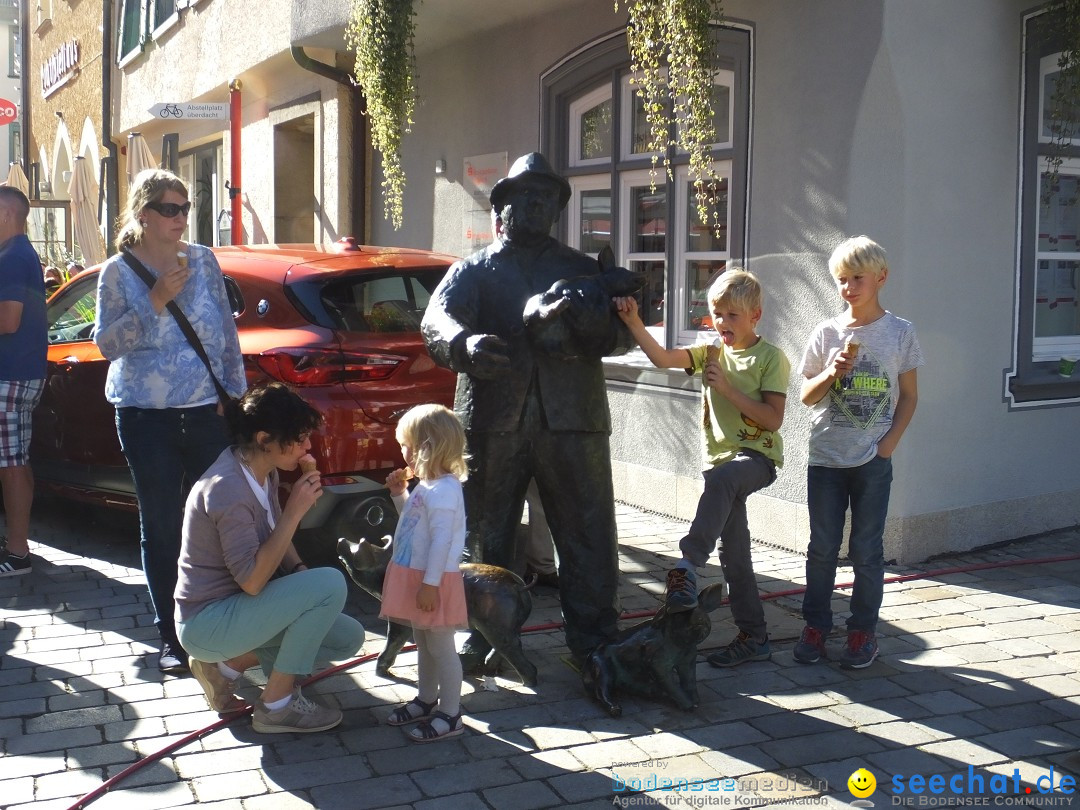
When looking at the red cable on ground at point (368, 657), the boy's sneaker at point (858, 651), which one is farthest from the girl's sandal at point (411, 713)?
the boy's sneaker at point (858, 651)

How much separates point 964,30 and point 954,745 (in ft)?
12.5

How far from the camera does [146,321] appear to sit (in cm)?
439

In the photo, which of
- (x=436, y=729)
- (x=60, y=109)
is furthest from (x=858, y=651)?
(x=60, y=109)

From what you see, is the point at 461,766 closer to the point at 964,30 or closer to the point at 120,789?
the point at 120,789

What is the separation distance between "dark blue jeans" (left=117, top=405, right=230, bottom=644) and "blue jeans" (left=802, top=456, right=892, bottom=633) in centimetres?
230

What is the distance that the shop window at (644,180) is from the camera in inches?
266

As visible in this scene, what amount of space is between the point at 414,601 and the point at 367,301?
6.93ft

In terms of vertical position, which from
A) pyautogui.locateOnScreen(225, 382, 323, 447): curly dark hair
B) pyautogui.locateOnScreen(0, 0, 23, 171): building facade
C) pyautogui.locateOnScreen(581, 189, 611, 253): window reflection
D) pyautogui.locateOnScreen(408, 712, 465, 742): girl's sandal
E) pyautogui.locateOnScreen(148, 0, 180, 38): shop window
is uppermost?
pyautogui.locateOnScreen(0, 0, 23, 171): building facade

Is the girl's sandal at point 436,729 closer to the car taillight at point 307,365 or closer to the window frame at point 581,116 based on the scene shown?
the car taillight at point 307,365

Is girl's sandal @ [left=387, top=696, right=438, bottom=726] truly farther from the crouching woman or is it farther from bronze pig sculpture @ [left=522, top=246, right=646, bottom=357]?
bronze pig sculpture @ [left=522, top=246, right=646, bottom=357]

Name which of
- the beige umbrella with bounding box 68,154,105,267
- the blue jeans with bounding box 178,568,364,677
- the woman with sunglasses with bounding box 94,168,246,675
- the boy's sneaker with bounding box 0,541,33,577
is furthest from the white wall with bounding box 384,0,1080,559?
the beige umbrella with bounding box 68,154,105,267

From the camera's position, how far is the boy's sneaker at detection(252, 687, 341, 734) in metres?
3.83

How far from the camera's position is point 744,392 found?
14.6ft

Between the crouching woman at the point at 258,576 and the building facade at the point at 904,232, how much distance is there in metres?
3.23
